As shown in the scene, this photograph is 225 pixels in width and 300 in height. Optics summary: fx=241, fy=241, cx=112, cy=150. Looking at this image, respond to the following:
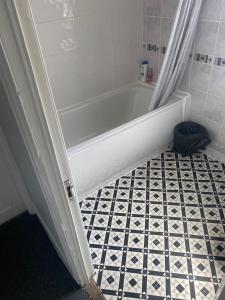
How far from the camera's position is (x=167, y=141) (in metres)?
2.22

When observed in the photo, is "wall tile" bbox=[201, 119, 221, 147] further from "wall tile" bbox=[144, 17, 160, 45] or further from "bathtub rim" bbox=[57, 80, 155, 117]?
"wall tile" bbox=[144, 17, 160, 45]

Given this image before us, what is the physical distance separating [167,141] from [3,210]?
57.8 inches

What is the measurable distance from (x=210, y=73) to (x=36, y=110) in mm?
1587

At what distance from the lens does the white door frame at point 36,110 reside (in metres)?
0.58

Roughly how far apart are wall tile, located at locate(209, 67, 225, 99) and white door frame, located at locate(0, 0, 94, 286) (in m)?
1.48

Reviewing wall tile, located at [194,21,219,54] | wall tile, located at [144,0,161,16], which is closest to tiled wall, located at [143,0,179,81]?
wall tile, located at [144,0,161,16]

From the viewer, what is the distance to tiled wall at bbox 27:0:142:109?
5.92 feet

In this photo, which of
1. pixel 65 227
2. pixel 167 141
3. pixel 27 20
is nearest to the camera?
pixel 27 20

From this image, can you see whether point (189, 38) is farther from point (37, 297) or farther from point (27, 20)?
point (37, 297)

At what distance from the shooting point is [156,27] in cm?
208

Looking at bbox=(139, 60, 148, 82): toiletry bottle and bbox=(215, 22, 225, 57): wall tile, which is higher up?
A: bbox=(215, 22, 225, 57): wall tile

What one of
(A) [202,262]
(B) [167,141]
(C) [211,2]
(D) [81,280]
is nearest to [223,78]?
(C) [211,2]

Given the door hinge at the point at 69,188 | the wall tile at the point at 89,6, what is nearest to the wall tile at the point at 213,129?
the wall tile at the point at 89,6

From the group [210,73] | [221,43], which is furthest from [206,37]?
[210,73]
